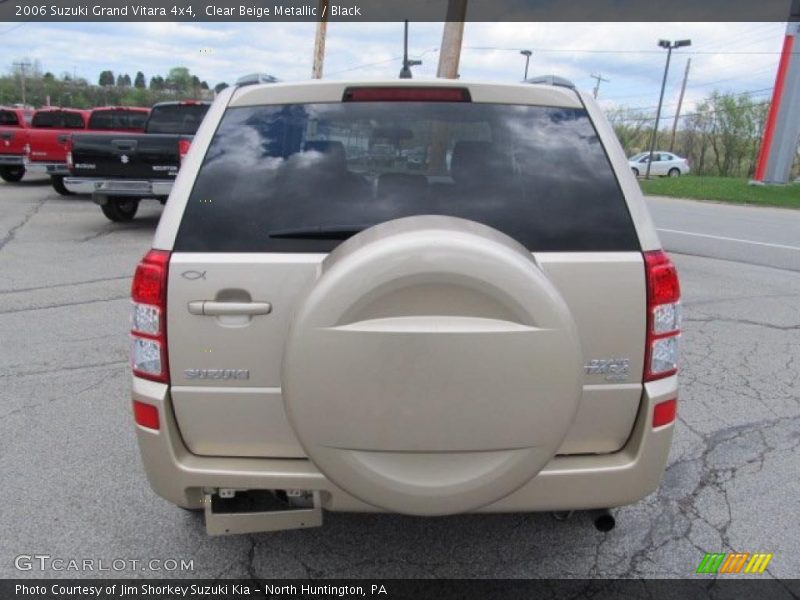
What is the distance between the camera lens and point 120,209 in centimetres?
1147

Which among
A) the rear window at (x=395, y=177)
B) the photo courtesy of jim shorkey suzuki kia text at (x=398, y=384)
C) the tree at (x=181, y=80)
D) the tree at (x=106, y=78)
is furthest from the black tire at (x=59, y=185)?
the tree at (x=106, y=78)

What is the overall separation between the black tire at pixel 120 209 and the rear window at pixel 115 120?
496cm

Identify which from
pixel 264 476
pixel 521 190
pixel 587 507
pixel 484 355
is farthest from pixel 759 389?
pixel 264 476

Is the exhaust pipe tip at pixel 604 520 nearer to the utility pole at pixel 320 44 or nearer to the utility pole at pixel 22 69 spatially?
the utility pole at pixel 320 44

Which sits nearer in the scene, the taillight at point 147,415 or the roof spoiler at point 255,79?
the taillight at point 147,415

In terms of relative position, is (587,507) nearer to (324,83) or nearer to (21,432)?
(324,83)

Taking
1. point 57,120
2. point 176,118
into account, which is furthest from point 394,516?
point 57,120

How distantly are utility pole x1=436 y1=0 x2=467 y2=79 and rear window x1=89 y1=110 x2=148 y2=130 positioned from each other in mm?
8221

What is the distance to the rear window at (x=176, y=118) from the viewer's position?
12.6 metres

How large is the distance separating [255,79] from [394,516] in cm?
208

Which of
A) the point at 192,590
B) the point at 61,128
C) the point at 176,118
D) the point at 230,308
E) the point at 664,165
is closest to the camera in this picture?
the point at 230,308

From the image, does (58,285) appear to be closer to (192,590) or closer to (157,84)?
(192,590)

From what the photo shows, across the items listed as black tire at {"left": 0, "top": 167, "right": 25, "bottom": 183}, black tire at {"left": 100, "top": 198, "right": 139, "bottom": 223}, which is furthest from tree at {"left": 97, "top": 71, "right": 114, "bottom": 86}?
black tire at {"left": 100, "top": 198, "right": 139, "bottom": 223}

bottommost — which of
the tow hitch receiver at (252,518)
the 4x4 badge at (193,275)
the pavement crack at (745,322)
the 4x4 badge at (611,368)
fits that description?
the pavement crack at (745,322)
